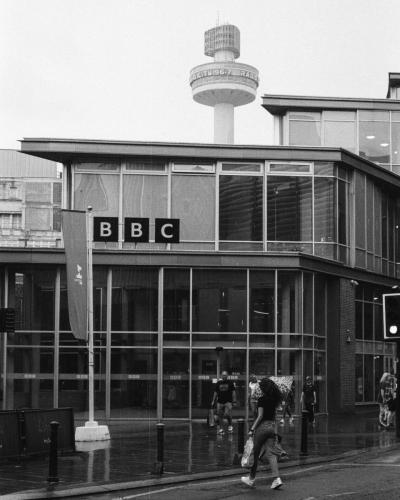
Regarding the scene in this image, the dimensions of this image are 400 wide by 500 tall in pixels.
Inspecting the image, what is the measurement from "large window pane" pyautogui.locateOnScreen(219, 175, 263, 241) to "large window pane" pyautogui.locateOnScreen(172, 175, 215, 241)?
40 centimetres

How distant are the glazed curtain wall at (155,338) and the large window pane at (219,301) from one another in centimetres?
4

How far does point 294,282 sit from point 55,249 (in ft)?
28.7

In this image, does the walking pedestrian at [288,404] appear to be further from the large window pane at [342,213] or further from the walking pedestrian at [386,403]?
the large window pane at [342,213]

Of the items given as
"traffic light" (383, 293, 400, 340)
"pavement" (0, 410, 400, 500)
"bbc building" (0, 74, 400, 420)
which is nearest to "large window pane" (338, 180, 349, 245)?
"bbc building" (0, 74, 400, 420)

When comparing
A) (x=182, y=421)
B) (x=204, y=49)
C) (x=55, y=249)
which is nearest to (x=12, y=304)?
(x=55, y=249)

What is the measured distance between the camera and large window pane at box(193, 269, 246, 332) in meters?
34.0

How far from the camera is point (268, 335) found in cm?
3412

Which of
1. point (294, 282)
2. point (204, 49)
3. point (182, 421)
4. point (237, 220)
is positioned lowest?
point (182, 421)

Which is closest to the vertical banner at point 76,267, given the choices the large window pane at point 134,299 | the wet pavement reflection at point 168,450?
the wet pavement reflection at point 168,450

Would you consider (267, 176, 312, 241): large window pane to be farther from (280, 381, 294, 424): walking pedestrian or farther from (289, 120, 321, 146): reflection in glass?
(289, 120, 321, 146): reflection in glass

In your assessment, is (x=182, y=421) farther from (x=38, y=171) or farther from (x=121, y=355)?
(x=38, y=171)

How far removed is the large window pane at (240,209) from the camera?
114 feet

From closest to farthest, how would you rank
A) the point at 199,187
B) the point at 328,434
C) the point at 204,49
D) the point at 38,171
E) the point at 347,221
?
1. the point at 328,434
2. the point at 199,187
3. the point at 347,221
4. the point at 38,171
5. the point at 204,49

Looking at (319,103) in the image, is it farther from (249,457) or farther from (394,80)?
(249,457)
